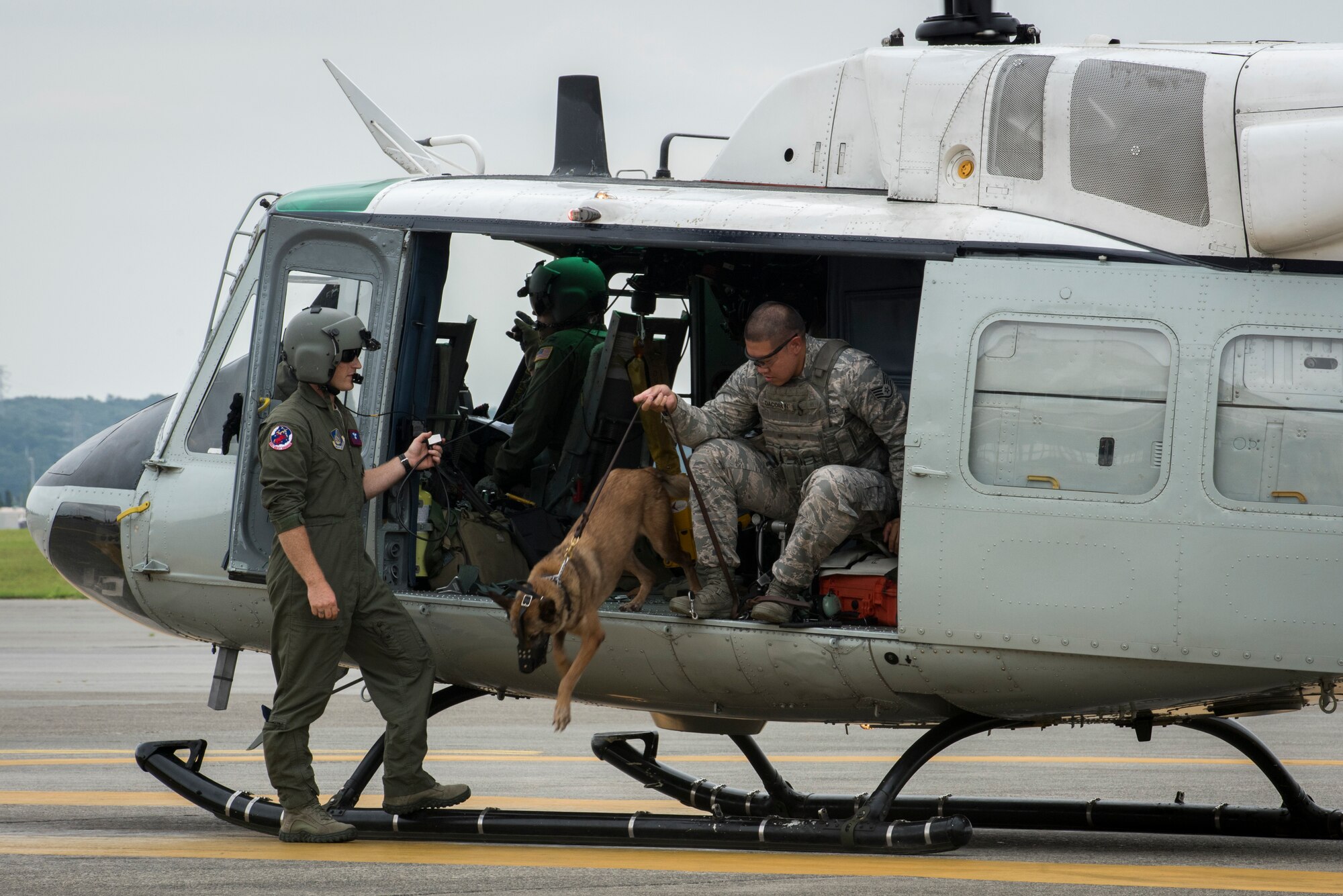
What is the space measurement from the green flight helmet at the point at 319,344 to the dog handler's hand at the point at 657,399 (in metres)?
1.33

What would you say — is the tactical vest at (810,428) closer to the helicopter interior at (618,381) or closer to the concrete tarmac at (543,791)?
the helicopter interior at (618,381)

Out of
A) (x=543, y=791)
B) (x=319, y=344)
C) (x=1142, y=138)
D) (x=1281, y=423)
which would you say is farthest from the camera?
(x=543, y=791)

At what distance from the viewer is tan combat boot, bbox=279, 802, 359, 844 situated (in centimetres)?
635

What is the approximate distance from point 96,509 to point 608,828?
3.24 m

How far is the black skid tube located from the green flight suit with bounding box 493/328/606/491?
5.94ft

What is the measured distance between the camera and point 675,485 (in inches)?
259

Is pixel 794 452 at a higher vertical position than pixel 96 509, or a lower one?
higher

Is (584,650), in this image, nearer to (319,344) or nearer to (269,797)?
(319,344)

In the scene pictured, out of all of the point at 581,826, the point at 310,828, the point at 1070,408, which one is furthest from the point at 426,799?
the point at 1070,408

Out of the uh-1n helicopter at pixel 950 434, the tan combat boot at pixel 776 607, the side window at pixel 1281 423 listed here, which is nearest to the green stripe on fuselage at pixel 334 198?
the uh-1n helicopter at pixel 950 434

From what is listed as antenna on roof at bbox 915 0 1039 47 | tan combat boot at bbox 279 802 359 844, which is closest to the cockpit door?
tan combat boot at bbox 279 802 359 844

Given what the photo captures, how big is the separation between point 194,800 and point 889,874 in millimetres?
3373

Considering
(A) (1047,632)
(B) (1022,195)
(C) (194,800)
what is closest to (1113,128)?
(B) (1022,195)

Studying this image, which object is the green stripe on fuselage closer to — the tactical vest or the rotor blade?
the rotor blade
